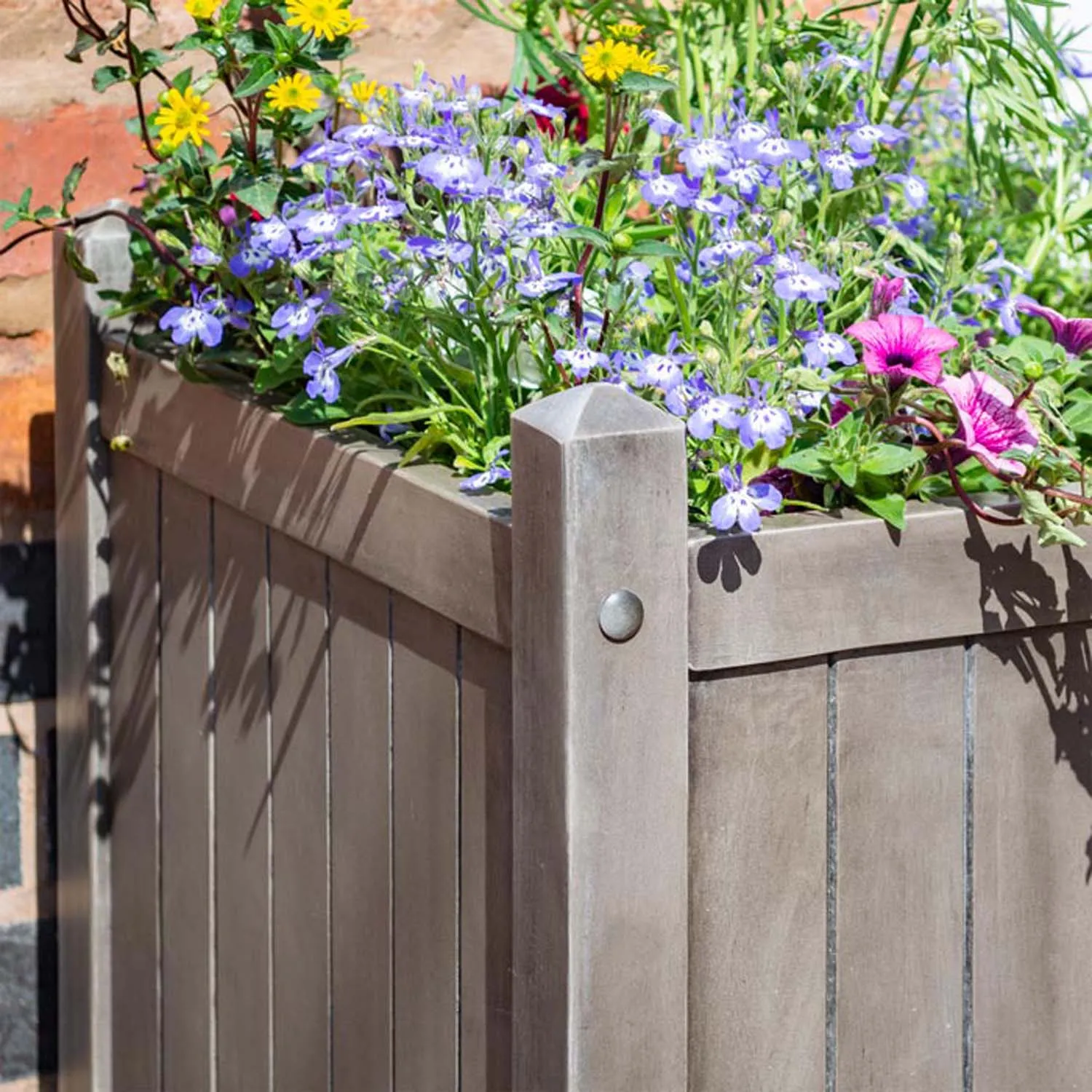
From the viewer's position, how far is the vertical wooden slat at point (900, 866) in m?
1.10

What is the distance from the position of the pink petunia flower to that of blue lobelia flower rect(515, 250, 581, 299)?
0.76 feet

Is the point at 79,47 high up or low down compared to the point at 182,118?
up

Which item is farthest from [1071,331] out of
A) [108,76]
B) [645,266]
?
[108,76]

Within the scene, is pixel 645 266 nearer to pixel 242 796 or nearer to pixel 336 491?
pixel 336 491

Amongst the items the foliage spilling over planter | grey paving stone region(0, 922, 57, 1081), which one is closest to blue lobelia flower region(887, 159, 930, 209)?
the foliage spilling over planter

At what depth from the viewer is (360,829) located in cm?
130

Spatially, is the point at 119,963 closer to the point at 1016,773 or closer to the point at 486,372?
the point at 486,372

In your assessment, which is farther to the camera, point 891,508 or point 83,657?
point 83,657

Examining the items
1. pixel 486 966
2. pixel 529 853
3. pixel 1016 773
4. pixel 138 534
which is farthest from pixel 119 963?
pixel 1016 773

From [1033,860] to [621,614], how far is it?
34 centimetres

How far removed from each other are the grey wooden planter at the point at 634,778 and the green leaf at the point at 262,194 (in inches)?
5.9

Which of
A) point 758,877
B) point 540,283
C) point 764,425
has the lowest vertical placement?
point 758,877

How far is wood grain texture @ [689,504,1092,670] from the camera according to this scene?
1.04m

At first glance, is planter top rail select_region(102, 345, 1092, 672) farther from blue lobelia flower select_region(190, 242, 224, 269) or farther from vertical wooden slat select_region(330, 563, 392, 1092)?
blue lobelia flower select_region(190, 242, 224, 269)
